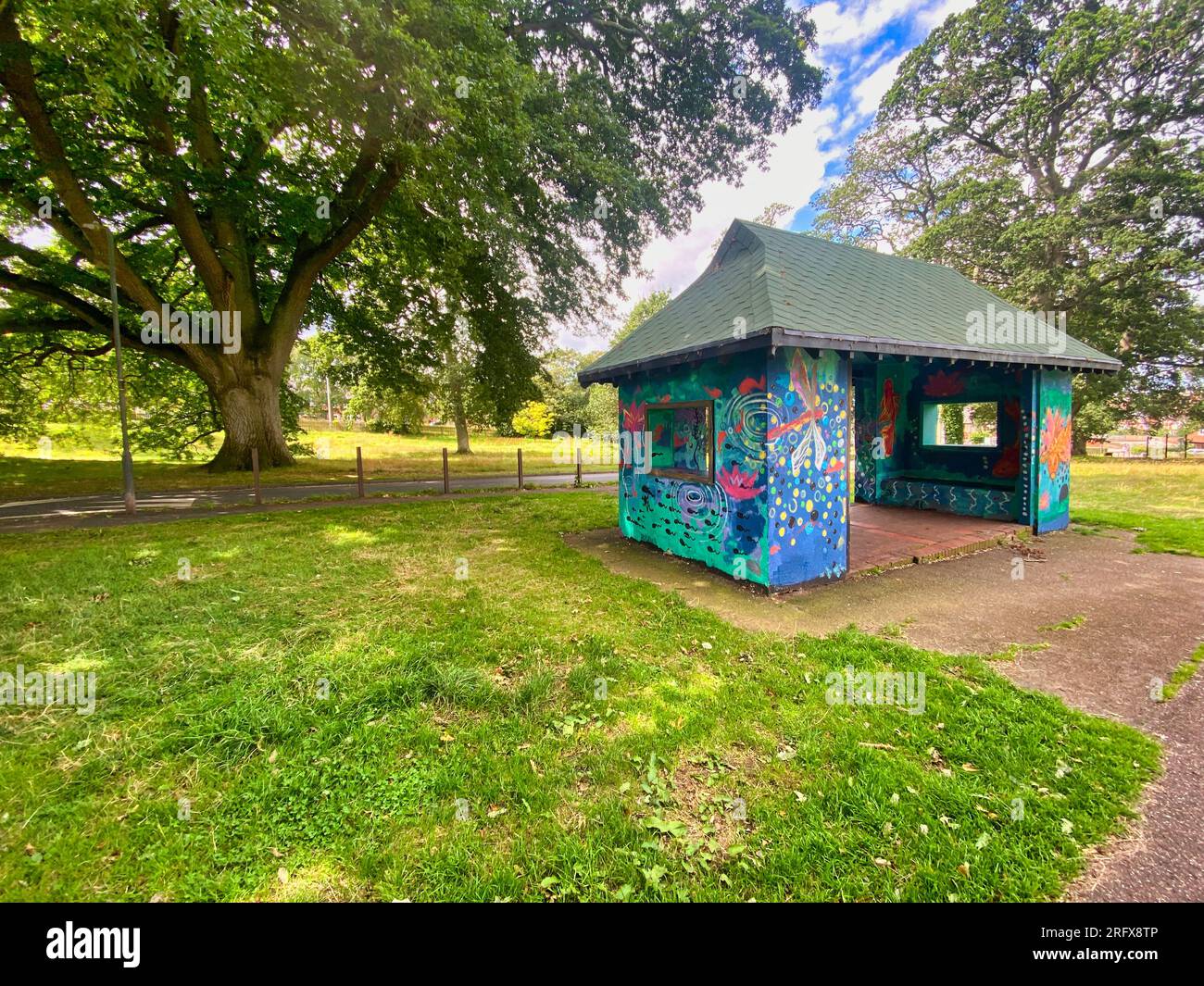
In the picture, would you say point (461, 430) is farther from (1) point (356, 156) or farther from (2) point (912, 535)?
(2) point (912, 535)

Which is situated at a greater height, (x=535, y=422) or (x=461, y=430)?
(x=535, y=422)

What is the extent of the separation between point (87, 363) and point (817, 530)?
87.0 ft

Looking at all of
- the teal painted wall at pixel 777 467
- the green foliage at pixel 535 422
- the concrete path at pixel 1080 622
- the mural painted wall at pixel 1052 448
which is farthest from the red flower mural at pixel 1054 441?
the green foliage at pixel 535 422

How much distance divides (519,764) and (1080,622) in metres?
5.46

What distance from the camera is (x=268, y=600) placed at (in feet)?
17.1

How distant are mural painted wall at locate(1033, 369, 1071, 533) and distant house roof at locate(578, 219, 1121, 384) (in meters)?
0.46

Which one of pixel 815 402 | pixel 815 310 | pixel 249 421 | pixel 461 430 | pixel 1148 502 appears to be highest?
pixel 461 430

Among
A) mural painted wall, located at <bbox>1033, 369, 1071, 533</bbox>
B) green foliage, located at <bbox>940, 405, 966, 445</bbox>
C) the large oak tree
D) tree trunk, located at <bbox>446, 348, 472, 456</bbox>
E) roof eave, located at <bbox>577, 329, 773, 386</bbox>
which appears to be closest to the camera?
roof eave, located at <bbox>577, 329, 773, 386</bbox>

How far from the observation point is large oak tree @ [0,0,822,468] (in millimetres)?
7504

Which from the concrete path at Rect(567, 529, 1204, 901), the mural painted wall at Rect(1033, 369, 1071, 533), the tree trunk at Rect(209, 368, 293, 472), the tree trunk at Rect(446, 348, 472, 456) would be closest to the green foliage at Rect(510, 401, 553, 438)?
the tree trunk at Rect(446, 348, 472, 456)

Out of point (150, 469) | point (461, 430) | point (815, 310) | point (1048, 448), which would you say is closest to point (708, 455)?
point (815, 310)

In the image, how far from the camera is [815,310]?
5.75 meters

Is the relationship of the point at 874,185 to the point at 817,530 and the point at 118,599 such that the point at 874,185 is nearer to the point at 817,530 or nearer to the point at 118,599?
the point at 817,530

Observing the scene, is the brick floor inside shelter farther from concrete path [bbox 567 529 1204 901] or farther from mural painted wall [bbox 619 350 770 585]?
mural painted wall [bbox 619 350 770 585]
